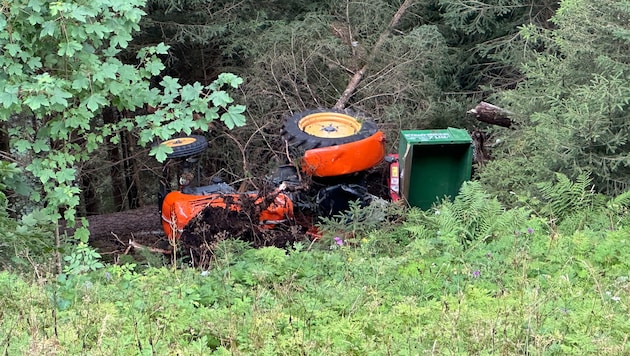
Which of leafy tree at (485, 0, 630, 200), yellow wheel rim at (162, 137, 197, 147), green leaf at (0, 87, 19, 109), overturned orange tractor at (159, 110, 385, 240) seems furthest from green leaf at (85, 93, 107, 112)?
leafy tree at (485, 0, 630, 200)

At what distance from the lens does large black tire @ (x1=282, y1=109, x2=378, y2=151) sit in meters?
7.47

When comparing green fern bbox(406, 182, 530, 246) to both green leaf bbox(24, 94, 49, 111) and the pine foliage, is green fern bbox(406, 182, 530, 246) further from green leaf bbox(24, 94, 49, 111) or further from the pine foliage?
green leaf bbox(24, 94, 49, 111)

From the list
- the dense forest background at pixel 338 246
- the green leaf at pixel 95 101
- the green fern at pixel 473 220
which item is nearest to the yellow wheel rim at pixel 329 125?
the dense forest background at pixel 338 246

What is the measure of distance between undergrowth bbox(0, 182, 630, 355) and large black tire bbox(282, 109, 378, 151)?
7.74 feet

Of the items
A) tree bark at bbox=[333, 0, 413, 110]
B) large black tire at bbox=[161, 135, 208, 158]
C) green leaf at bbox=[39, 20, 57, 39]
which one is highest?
green leaf at bbox=[39, 20, 57, 39]

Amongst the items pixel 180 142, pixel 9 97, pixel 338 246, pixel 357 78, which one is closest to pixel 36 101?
pixel 9 97

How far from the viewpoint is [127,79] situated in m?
5.05

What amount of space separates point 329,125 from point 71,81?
12.8 feet

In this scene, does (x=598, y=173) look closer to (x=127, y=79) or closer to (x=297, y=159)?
(x=297, y=159)

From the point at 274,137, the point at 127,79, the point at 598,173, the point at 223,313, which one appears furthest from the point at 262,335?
the point at 274,137

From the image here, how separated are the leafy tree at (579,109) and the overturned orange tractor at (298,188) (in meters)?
1.47

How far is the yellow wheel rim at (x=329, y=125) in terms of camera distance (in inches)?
313

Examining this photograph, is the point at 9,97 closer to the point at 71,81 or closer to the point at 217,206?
the point at 71,81

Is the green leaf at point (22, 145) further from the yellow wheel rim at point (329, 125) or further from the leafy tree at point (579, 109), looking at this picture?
the leafy tree at point (579, 109)
